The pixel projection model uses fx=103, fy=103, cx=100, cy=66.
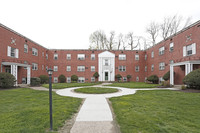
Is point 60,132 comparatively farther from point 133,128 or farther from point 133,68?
point 133,68

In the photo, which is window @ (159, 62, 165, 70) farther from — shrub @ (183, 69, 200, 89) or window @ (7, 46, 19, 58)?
window @ (7, 46, 19, 58)

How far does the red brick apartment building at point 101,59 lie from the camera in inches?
527

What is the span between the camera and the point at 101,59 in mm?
23469

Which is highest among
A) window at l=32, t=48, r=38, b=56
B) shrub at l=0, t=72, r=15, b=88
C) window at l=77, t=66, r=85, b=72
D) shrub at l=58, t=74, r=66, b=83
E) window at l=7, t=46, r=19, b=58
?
window at l=32, t=48, r=38, b=56

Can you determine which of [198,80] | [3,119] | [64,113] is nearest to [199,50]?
[198,80]

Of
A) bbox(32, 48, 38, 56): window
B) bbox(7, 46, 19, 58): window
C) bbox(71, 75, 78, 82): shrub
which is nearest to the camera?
bbox(7, 46, 19, 58): window

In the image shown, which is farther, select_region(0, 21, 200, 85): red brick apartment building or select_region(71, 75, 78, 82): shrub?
select_region(71, 75, 78, 82): shrub

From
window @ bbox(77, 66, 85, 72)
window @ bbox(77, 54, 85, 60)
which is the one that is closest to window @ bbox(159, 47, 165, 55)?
window @ bbox(77, 54, 85, 60)

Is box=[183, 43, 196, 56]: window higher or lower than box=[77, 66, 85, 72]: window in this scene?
higher

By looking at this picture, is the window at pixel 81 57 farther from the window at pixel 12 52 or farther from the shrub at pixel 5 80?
the shrub at pixel 5 80

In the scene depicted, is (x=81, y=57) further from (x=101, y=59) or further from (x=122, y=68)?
(x=122, y=68)

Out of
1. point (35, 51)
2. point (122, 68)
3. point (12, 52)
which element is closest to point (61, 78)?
point (35, 51)

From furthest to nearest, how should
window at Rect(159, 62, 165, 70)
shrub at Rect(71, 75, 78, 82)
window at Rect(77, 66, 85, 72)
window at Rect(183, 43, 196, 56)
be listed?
window at Rect(77, 66, 85, 72) → shrub at Rect(71, 75, 78, 82) → window at Rect(159, 62, 165, 70) → window at Rect(183, 43, 196, 56)

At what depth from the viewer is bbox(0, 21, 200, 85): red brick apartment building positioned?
13398 millimetres
